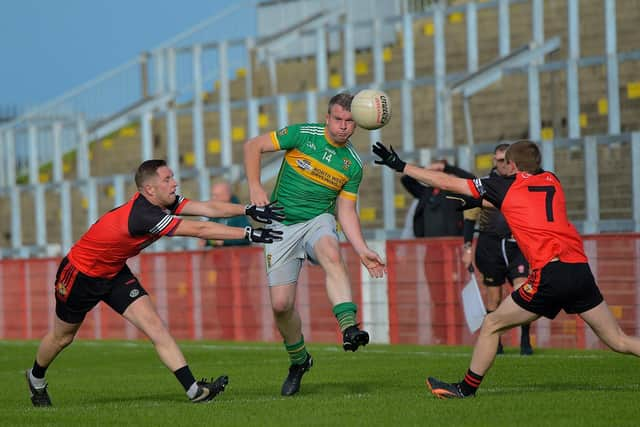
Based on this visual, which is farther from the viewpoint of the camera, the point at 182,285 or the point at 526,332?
Result: the point at 182,285

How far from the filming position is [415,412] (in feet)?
30.7

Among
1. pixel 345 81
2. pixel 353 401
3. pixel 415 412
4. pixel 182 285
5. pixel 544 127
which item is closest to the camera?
pixel 415 412

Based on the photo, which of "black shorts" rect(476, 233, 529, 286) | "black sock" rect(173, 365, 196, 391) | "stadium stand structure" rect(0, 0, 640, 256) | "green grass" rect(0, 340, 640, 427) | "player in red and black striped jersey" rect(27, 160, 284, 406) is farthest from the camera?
"stadium stand structure" rect(0, 0, 640, 256)

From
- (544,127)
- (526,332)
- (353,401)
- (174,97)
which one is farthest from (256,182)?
(174,97)

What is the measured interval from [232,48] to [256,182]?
786 inches

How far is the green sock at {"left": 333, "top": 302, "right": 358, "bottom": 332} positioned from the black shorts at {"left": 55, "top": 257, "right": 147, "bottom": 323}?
1456 mm

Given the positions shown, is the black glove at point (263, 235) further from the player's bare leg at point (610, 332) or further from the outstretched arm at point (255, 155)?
the player's bare leg at point (610, 332)

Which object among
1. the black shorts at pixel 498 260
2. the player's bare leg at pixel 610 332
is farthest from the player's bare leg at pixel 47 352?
the black shorts at pixel 498 260

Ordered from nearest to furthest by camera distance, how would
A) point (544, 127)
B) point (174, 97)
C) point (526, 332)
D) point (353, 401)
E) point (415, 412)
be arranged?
point (415, 412), point (353, 401), point (526, 332), point (544, 127), point (174, 97)

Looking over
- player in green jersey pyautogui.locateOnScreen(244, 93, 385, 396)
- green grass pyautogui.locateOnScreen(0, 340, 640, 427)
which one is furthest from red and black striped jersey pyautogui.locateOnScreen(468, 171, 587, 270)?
player in green jersey pyautogui.locateOnScreen(244, 93, 385, 396)

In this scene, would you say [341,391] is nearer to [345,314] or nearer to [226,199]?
[345,314]

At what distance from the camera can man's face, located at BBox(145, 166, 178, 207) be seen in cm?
1027

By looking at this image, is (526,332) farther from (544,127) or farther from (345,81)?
(345,81)

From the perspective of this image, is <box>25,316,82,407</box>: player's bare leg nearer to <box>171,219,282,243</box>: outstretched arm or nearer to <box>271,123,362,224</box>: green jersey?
<box>171,219,282,243</box>: outstretched arm
